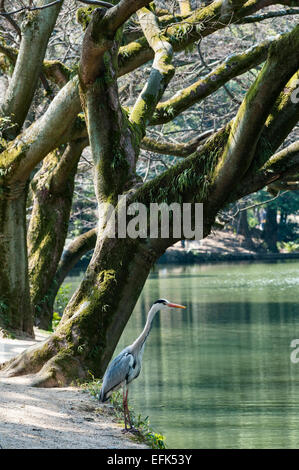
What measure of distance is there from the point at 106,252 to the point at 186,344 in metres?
8.89

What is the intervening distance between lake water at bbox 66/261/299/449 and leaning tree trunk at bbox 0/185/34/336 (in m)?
2.15

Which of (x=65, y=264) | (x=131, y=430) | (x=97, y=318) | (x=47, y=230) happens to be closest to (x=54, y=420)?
(x=131, y=430)

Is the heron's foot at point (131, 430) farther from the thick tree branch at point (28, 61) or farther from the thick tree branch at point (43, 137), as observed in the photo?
the thick tree branch at point (28, 61)

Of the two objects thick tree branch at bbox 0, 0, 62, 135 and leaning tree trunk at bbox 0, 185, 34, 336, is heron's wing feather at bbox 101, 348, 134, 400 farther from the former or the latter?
thick tree branch at bbox 0, 0, 62, 135

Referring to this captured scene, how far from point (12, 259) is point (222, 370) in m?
4.87

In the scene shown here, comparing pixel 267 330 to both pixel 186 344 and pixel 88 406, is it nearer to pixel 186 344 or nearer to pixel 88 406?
pixel 186 344

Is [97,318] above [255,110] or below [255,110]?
below

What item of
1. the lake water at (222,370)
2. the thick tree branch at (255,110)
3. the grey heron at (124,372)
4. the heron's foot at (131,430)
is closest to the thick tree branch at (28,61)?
the thick tree branch at (255,110)

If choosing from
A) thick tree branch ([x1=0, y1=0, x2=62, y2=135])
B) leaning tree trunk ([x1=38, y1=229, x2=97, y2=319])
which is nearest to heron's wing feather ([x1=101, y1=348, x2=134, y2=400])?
thick tree branch ([x1=0, y1=0, x2=62, y2=135])

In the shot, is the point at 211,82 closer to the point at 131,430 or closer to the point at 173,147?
the point at 173,147

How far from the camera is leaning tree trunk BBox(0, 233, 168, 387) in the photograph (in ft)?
28.1

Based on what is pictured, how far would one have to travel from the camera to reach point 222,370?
1417 cm

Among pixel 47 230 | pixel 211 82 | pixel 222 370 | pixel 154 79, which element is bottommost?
pixel 222 370

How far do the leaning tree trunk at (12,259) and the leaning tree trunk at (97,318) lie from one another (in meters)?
2.40
